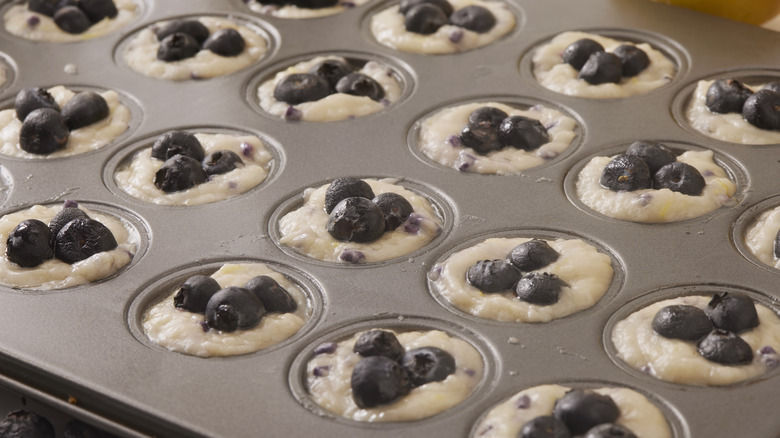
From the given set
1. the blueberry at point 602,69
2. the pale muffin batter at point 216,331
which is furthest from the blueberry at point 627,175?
the pale muffin batter at point 216,331

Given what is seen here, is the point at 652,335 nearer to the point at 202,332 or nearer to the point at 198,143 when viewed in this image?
the point at 202,332

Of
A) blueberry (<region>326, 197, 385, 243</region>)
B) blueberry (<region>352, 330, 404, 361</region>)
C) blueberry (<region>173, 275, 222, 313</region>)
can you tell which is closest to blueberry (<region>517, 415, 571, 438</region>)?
blueberry (<region>352, 330, 404, 361</region>)

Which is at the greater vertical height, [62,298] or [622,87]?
[622,87]

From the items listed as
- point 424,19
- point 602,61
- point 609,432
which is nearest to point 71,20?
point 424,19

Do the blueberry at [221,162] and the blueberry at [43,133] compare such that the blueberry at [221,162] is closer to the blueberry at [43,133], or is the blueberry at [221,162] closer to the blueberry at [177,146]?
the blueberry at [177,146]

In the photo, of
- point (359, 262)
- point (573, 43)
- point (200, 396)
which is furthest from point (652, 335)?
point (573, 43)

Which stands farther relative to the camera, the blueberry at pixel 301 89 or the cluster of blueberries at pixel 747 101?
the blueberry at pixel 301 89

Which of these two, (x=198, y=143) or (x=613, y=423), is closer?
(x=613, y=423)
